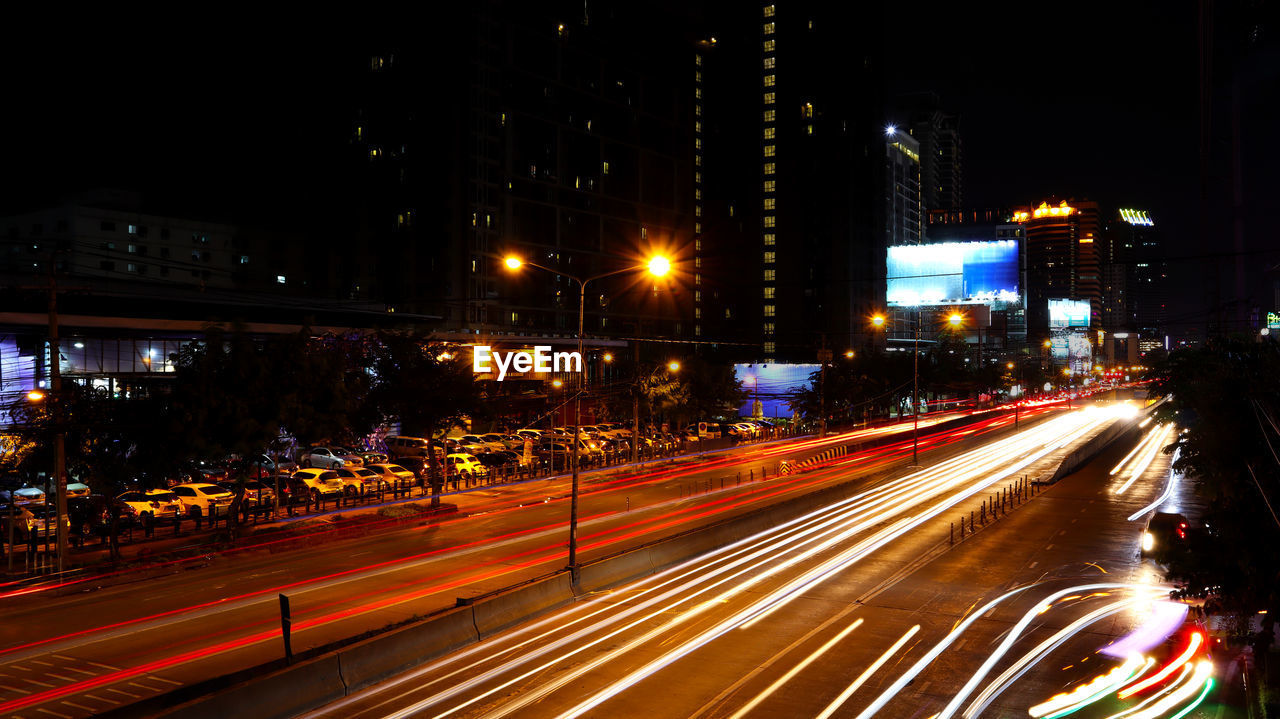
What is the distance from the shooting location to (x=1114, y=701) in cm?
Result: 1385

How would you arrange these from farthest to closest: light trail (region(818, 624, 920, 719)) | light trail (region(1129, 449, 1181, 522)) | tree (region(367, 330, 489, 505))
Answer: tree (region(367, 330, 489, 505)), light trail (region(1129, 449, 1181, 522)), light trail (region(818, 624, 920, 719))

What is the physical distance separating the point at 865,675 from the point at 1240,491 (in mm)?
6669

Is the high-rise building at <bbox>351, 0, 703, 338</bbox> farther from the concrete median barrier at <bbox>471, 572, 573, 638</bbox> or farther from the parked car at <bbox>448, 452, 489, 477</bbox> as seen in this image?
the concrete median barrier at <bbox>471, 572, 573, 638</bbox>

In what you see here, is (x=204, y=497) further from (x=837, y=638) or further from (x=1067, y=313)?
(x=1067, y=313)

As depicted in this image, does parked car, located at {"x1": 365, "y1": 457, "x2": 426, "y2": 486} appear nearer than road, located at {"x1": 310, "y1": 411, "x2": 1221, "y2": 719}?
No

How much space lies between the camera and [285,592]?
21.8 m

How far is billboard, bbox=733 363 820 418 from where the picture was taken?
319ft

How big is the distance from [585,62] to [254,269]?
46.7 m

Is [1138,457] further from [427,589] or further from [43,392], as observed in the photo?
[43,392]

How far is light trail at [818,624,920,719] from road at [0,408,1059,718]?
8982 mm

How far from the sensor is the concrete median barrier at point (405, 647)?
14.4 m

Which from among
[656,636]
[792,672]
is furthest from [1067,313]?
[792,672]

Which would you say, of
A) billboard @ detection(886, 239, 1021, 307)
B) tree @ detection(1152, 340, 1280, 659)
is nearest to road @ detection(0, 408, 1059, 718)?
tree @ detection(1152, 340, 1280, 659)

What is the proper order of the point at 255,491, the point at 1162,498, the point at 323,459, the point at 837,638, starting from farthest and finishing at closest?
the point at 323,459 → the point at 1162,498 → the point at 255,491 → the point at 837,638
